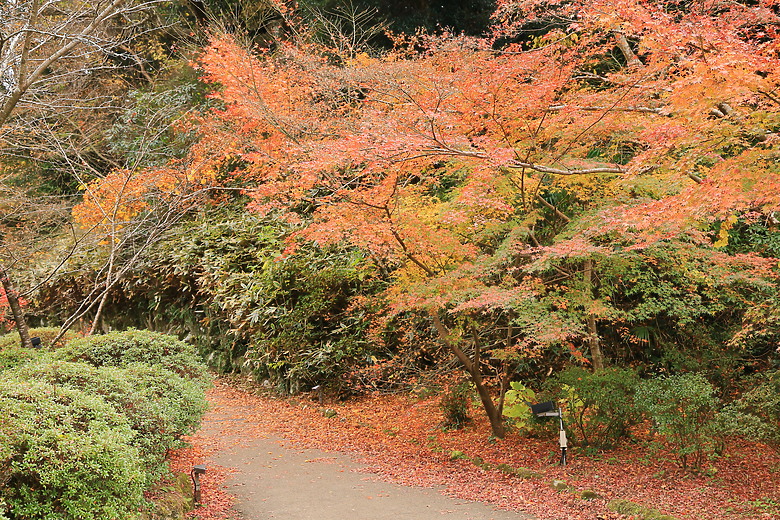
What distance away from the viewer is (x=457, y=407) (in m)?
8.86

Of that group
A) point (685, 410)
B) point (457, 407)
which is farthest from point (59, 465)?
point (457, 407)

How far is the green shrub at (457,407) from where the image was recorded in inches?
348

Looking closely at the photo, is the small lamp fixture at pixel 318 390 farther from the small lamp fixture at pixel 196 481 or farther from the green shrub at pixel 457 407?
the small lamp fixture at pixel 196 481

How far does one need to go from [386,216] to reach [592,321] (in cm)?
336

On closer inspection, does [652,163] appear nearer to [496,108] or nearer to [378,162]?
[496,108]

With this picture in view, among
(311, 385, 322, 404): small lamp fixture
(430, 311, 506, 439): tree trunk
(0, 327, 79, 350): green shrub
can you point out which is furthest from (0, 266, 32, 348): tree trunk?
(430, 311, 506, 439): tree trunk

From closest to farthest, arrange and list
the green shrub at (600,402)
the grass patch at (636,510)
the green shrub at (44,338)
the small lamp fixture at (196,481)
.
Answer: the grass patch at (636,510) < the small lamp fixture at (196,481) < the green shrub at (600,402) < the green shrub at (44,338)

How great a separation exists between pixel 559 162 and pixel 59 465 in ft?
19.1

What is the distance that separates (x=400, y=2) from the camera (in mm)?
13805

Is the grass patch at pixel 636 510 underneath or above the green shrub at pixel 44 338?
underneath

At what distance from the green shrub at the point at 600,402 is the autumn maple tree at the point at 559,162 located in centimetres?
56

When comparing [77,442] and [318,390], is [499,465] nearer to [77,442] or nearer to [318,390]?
[318,390]

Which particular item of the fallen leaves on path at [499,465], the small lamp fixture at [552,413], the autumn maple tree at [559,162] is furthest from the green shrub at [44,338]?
the small lamp fixture at [552,413]

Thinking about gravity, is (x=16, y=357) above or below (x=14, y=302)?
below
